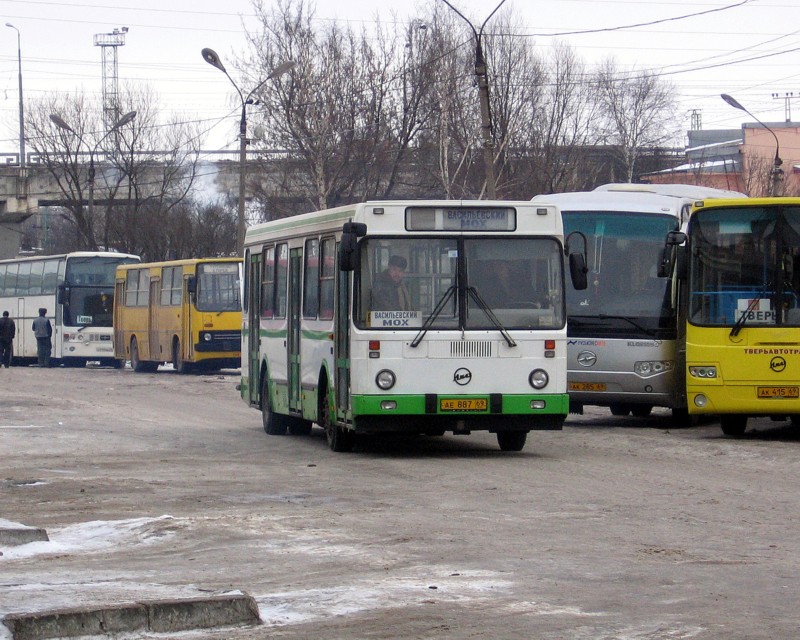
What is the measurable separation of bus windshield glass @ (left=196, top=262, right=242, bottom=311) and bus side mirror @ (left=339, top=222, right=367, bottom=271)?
24.7 metres

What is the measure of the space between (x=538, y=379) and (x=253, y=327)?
5.86m

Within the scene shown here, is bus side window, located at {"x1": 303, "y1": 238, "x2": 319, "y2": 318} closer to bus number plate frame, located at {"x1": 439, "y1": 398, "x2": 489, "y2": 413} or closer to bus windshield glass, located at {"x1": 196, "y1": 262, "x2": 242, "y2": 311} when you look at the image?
bus number plate frame, located at {"x1": 439, "y1": 398, "x2": 489, "y2": 413}

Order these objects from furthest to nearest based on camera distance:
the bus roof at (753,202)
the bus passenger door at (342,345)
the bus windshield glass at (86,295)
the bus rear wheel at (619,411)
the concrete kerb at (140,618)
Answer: the bus windshield glass at (86,295) → the bus rear wheel at (619,411) → the bus roof at (753,202) → the bus passenger door at (342,345) → the concrete kerb at (140,618)

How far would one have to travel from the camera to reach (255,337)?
19859 mm

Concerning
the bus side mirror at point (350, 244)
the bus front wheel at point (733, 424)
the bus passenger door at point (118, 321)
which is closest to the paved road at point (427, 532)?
the bus front wheel at point (733, 424)

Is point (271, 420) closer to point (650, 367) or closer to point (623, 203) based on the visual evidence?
point (650, 367)

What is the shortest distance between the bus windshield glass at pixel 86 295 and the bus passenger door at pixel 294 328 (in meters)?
31.5

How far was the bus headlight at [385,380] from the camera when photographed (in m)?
14.9

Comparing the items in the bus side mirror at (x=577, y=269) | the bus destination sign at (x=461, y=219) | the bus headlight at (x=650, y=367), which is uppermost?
the bus destination sign at (x=461, y=219)

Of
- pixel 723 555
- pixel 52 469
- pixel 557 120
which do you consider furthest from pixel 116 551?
pixel 557 120

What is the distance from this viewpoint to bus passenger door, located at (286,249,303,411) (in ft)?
57.3

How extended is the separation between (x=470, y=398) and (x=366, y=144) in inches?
1640

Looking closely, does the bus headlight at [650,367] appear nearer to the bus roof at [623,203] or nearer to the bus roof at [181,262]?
the bus roof at [623,203]

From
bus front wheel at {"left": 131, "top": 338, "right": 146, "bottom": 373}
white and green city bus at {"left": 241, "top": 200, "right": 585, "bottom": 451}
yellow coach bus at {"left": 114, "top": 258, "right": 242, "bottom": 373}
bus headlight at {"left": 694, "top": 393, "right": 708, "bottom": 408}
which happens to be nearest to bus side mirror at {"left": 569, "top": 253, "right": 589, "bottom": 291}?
white and green city bus at {"left": 241, "top": 200, "right": 585, "bottom": 451}
